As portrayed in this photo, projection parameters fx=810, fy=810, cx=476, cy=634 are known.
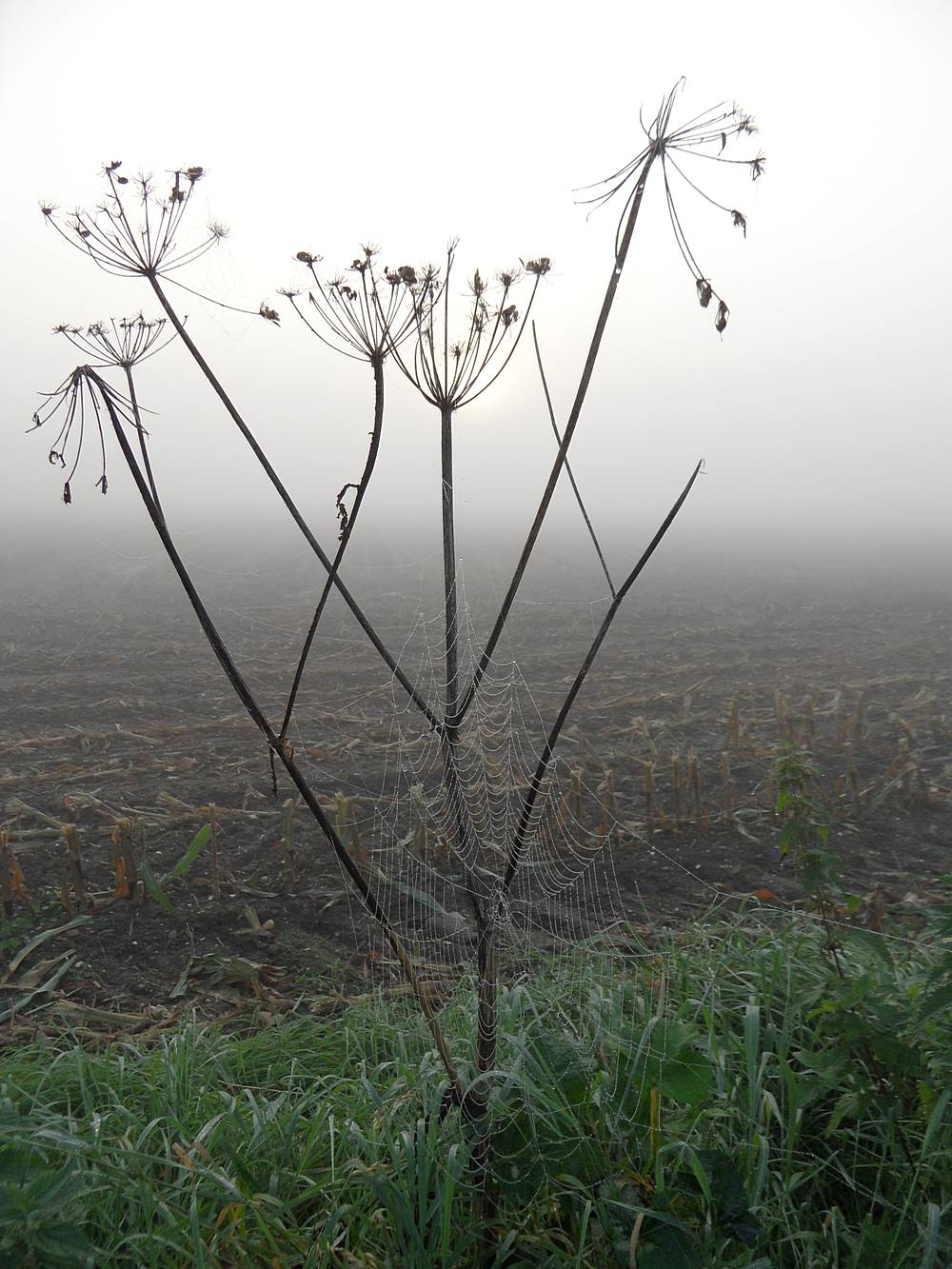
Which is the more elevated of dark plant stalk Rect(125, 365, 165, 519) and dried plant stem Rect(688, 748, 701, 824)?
dark plant stalk Rect(125, 365, 165, 519)

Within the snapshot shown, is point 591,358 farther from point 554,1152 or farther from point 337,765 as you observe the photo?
point 337,765

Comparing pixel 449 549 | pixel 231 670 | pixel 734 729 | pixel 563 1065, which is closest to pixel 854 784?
pixel 734 729

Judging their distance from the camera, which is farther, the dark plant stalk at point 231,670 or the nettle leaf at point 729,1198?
the nettle leaf at point 729,1198

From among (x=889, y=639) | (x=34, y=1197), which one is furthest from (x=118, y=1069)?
(x=889, y=639)

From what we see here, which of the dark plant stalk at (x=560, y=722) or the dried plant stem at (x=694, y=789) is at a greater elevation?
the dark plant stalk at (x=560, y=722)

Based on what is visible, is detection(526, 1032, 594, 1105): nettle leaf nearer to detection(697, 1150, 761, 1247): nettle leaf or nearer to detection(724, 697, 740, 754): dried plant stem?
detection(697, 1150, 761, 1247): nettle leaf

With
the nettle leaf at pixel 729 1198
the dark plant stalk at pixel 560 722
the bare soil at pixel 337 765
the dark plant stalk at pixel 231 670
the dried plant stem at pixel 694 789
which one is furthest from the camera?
the dried plant stem at pixel 694 789

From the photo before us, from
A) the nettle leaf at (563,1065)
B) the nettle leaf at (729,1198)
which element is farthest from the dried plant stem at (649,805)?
the nettle leaf at (729,1198)

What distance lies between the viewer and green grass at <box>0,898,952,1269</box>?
212 centimetres

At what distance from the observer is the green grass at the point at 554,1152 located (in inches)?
83.6

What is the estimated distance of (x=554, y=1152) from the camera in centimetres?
238

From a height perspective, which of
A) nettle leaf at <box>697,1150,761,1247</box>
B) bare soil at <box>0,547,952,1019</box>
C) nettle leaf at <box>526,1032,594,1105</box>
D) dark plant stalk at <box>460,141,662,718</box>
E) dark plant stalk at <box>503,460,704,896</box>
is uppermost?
dark plant stalk at <box>460,141,662,718</box>

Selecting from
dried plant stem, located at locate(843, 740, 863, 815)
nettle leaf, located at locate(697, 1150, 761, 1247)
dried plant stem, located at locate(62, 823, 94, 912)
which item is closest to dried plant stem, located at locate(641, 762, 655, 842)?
dried plant stem, located at locate(843, 740, 863, 815)

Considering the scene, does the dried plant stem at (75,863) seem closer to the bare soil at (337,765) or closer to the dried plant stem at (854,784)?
the bare soil at (337,765)
